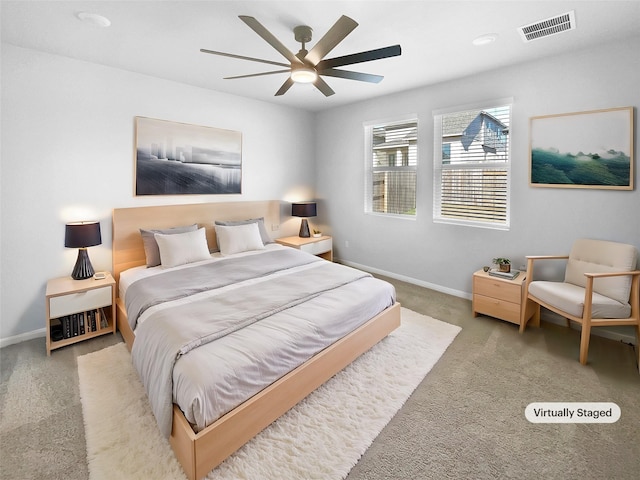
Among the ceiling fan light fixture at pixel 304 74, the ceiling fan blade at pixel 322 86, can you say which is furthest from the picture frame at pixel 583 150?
the ceiling fan light fixture at pixel 304 74

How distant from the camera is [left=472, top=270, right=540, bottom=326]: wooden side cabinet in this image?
3141 mm

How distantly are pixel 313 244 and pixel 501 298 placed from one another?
8.74ft

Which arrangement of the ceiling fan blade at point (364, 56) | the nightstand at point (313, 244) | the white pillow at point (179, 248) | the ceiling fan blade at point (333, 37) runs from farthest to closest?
the nightstand at point (313, 244)
the white pillow at point (179, 248)
the ceiling fan blade at point (364, 56)
the ceiling fan blade at point (333, 37)

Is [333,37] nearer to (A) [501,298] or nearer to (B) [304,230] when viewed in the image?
(A) [501,298]

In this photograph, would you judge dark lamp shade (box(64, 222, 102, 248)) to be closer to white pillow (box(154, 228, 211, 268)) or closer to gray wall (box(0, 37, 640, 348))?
gray wall (box(0, 37, 640, 348))

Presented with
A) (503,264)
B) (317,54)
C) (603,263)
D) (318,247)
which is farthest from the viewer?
(318,247)

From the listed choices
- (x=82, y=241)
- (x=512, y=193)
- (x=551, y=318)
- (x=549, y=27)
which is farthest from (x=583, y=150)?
(x=82, y=241)

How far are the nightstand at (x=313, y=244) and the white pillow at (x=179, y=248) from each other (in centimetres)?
146

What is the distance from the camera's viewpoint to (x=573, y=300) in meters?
2.60

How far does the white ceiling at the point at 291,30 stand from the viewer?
226 cm

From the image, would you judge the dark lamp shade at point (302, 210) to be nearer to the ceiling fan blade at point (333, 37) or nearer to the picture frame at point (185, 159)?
the picture frame at point (185, 159)

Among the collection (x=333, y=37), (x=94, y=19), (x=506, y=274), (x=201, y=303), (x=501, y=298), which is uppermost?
(x=94, y=19)

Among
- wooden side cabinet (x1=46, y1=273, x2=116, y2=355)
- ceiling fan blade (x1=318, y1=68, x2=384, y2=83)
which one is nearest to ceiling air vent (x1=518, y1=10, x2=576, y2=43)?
ceiling fan blade (x1=318, y1=68, x2=384, y2=83)

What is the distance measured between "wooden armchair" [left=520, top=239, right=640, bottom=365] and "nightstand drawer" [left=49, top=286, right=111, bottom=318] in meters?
4.05
